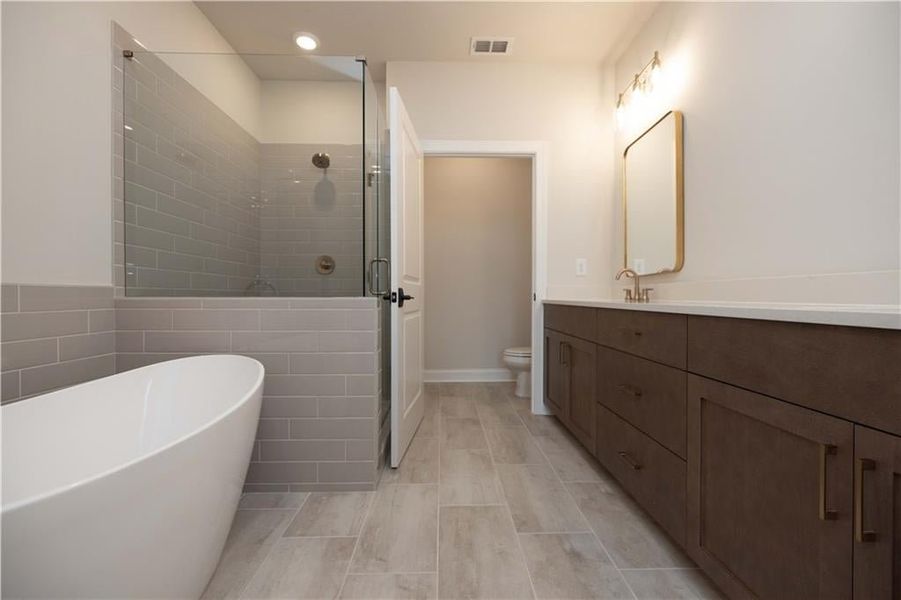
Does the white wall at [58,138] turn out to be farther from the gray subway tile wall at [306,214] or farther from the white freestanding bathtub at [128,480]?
the gray subway tile wall at [306,214]

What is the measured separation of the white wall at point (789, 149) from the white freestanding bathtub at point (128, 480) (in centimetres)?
182

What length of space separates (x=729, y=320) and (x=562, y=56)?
2.43 m

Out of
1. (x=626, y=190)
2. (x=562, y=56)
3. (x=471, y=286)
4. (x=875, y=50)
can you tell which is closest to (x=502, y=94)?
(x=562, y=56)

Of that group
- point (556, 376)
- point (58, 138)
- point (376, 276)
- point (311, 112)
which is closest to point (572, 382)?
point (556, 376)

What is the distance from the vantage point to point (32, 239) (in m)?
1.28

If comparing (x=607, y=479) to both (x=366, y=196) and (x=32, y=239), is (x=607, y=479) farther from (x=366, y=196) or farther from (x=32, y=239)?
(x=32, y=239)

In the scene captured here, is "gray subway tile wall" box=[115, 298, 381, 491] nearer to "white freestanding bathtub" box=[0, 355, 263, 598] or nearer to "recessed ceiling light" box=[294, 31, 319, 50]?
"white freestanding bathtub" box=[0, 355, 263, 598]

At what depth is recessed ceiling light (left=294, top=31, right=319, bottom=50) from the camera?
2.46 meters

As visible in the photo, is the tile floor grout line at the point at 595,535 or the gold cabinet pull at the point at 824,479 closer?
the gold cabinet pull at the point at 824,479

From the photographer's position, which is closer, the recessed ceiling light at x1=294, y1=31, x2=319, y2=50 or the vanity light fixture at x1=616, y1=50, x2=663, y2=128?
the vanity light fixture at x1=616, y1=50, x2=663, y2=128

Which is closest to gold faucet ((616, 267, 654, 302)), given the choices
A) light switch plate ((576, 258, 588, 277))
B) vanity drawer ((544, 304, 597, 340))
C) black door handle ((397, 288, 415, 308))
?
vanity drawer ((544, 304, 597, 340))

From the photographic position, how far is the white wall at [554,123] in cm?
275

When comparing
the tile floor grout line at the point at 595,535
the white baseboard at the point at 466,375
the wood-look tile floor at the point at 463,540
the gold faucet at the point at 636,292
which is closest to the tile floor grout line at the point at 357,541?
the wood-look tile floor at the point at 463,540

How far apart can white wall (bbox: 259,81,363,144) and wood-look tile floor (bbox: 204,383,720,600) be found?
5.94ft
